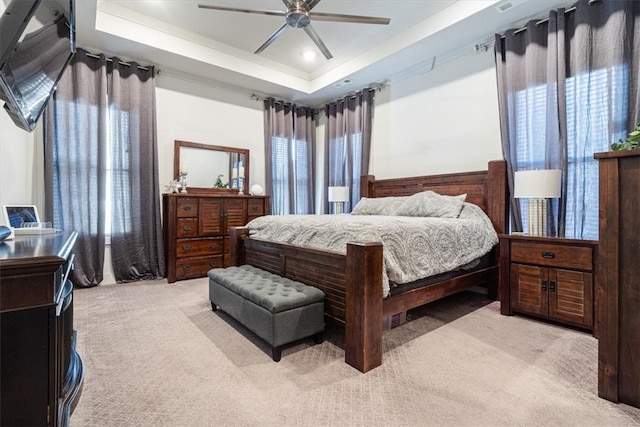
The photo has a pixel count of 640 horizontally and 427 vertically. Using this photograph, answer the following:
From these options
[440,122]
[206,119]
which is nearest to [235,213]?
[206,119]

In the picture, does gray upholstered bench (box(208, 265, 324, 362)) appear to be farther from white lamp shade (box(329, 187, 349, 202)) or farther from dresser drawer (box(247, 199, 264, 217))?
white lamp shade (box(329, 187, 349, 202))

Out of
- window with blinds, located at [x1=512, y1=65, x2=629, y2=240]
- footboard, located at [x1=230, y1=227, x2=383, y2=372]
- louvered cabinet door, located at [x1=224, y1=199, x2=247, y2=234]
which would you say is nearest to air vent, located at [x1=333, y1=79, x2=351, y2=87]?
louvered cabinet door, located at [x1=224, y1=199, x2=247, y2=234]

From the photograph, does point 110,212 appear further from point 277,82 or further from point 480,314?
point 480,314

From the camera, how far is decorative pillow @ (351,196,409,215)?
12.3ft

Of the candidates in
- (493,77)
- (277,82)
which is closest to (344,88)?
(277,82)

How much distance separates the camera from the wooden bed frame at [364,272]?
5.90 feet

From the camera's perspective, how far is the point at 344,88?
197 inches

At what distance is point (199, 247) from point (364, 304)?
3043 millimetres

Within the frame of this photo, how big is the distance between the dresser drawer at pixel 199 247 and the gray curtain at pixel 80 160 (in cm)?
89

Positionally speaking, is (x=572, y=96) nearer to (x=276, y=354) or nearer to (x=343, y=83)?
(x=343, y=83)

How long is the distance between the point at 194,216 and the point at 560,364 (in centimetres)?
397

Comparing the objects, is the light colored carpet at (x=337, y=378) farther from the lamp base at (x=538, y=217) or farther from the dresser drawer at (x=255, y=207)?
the dresser drawer at (x=255, y=207)

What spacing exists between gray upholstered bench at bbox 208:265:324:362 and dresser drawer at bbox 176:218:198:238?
1820 mm

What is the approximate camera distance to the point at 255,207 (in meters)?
4.69
